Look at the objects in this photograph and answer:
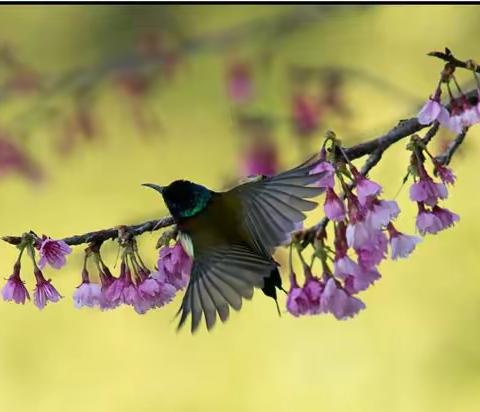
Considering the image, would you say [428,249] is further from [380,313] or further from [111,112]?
[111,112]

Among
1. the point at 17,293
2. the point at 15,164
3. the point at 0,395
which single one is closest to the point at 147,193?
the point at 15,164

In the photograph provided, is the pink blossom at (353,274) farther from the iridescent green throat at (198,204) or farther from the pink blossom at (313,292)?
the iridescent green throat at (198,204)

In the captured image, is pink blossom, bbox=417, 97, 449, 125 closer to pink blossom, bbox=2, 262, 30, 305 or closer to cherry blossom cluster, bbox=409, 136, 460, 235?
cherry blossom cluster, bbox=409, 136, 460, 235

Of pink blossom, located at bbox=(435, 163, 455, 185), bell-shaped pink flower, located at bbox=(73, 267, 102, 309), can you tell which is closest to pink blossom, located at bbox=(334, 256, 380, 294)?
pink blossom, located at bbox=(435, 163, 455, 185)

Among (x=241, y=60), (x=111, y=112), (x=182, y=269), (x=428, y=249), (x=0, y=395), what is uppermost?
(x=111, y=112)

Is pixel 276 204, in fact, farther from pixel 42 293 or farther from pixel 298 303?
pixel 42 293

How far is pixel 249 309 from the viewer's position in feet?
7.82

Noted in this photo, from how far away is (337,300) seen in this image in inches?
34.8

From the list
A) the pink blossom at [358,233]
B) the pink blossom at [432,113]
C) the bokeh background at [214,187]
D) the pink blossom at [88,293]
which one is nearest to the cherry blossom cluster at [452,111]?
the pink blossom at [432,113]

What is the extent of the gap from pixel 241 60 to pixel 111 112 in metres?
0.67

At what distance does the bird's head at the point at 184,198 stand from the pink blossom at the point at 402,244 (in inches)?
6.7

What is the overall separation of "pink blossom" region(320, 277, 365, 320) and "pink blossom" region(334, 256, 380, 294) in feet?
0.03

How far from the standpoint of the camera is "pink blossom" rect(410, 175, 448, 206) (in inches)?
33.7

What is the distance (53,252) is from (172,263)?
111 mm
